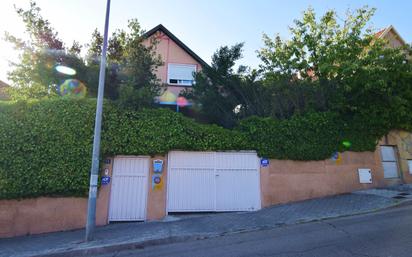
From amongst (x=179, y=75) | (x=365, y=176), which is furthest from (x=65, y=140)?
(x=365, y=176)

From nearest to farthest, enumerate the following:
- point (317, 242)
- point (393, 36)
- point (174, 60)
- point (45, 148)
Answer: point (317, 242), point (45, 148), point (174, 60), point (393, 36)

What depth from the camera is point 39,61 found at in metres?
9.71

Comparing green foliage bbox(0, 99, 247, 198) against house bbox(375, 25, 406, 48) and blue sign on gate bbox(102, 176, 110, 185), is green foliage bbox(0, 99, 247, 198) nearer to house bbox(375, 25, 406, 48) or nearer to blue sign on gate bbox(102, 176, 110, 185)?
blue sign on gate bbox(102, 176, 110, 185)

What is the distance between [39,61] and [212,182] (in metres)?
8.07

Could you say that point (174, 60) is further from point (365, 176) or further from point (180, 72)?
point (365, 176)

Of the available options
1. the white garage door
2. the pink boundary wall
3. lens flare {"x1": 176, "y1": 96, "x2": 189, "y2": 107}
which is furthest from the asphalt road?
lens flare {"x1": 176, "y1": 96, "x2": 189, "y2": 107}

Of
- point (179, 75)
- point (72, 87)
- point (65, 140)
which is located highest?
point (179, 75)

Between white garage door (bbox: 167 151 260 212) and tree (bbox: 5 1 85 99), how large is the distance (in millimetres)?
5550

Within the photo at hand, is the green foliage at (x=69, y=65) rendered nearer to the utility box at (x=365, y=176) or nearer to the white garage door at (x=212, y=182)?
the white garage door at (x=212, y=182)

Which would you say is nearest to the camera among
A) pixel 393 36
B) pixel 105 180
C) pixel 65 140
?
pixel 65 140

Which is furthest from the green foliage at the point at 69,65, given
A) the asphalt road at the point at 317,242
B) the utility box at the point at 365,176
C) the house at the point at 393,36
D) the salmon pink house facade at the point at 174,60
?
the house at the point at 393,36

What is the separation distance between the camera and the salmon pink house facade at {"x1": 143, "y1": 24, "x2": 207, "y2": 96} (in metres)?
14.1

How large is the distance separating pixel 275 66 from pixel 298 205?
6.17 m

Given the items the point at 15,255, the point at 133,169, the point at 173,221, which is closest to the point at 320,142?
the point at 173,221
